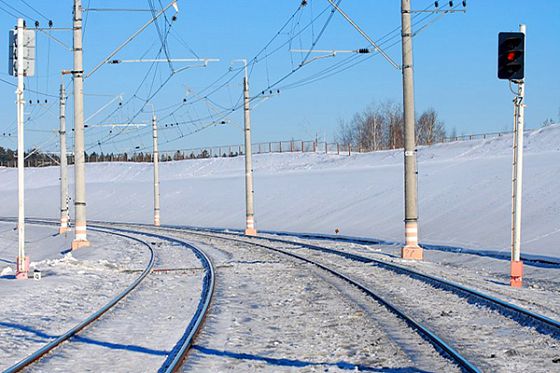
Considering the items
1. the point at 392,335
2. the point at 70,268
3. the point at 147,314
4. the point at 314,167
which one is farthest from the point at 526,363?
the point at 314,167

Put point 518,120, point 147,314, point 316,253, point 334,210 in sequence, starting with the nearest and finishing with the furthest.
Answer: point 147,314 < point 518,120 < point 316,253 < point 334,210

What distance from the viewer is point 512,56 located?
18.5 meters

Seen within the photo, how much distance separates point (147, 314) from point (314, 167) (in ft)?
269

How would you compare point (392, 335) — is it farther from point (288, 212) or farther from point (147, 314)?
point (288, 212)

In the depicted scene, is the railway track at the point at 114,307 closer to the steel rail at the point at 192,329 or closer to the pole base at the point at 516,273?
the steel rail at the point at 192,329

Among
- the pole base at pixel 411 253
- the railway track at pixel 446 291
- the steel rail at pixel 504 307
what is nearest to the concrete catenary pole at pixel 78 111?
the railway track at pixel 446 291

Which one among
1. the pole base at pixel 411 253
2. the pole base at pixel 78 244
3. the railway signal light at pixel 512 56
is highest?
the railway signal light at pixel 512 56

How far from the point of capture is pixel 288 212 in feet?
217

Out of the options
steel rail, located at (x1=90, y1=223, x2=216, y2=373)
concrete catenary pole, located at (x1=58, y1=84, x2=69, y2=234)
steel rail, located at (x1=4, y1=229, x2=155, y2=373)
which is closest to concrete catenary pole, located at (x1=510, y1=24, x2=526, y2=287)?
steel rail, located at (x1=90, y1=223, x2=216, y2=373)

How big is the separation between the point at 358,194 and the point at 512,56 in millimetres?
44751

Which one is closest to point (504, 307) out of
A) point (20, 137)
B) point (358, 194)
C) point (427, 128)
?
point (20, 137)

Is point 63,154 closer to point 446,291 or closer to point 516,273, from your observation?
point 516,273

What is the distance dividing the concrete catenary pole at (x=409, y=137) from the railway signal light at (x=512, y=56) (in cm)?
849

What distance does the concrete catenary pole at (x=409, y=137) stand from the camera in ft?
88.8
